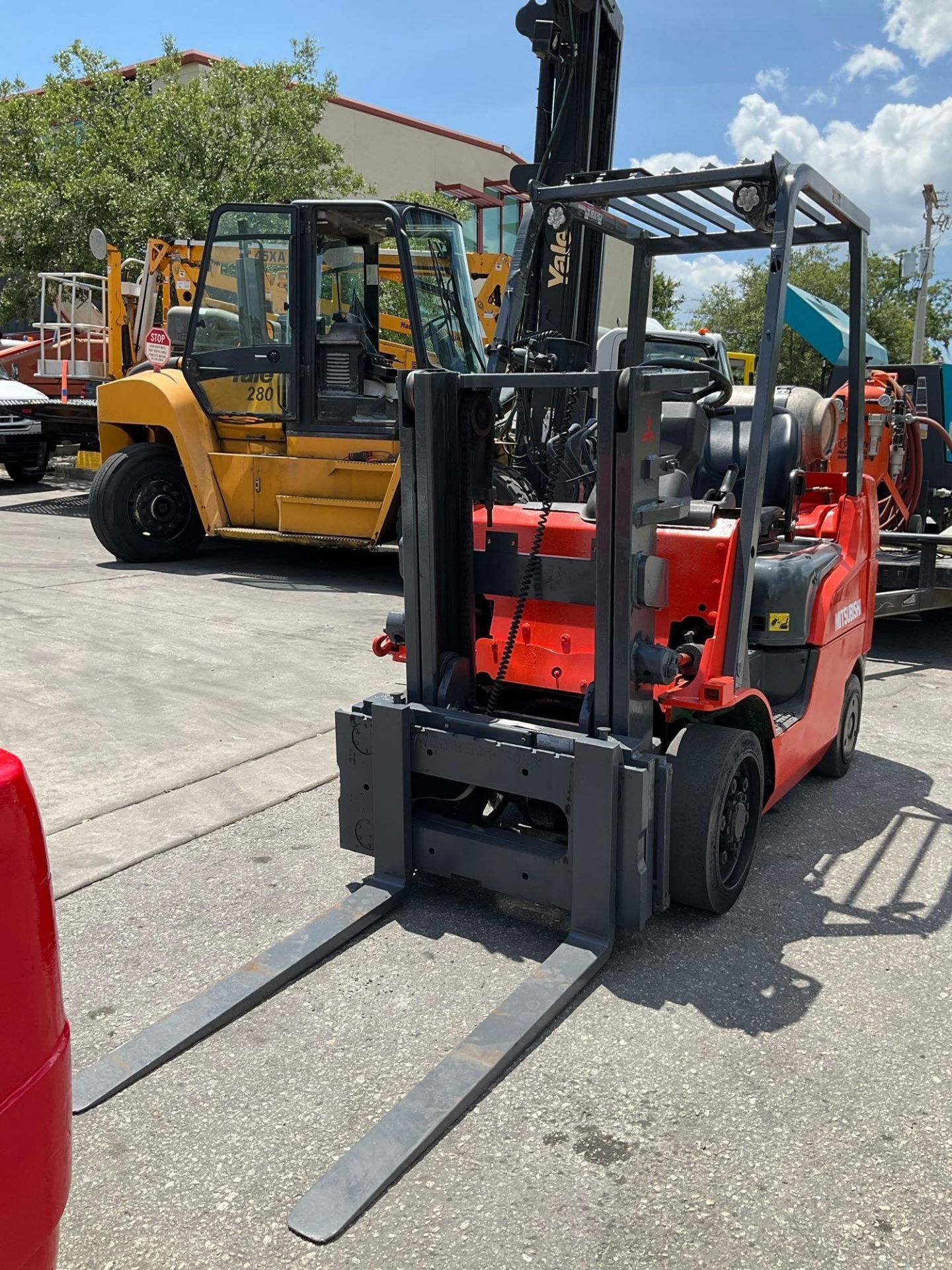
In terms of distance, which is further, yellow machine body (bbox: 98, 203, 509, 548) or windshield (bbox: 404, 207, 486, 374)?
yellow machine body (bbox: 98, 203, 509, 548)

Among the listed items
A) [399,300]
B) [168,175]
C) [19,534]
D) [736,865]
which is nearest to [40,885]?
[736,865]

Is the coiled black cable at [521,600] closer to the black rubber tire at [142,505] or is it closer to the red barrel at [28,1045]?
the red barrel at [28,1045]

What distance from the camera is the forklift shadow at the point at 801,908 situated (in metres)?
3.32

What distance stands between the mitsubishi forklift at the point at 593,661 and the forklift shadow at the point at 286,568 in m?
5.43

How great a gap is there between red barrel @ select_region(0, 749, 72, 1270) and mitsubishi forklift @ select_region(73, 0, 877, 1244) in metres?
1.02

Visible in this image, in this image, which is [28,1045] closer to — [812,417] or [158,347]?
[812,417]

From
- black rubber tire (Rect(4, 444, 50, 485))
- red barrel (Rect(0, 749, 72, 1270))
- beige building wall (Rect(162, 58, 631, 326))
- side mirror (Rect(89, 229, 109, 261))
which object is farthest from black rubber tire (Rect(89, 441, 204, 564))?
beige building wall (Rect(162, 58, 631, 326))

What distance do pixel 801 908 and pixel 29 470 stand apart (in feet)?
54.5

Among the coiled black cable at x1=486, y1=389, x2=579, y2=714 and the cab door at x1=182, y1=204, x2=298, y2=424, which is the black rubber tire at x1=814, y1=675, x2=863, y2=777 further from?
the cab door at x1=182, y1=204, x2=298, y2=424

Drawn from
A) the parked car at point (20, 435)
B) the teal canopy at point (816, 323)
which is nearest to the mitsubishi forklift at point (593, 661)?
the teal canopy at point (816, 323)

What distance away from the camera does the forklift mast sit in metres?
6.45

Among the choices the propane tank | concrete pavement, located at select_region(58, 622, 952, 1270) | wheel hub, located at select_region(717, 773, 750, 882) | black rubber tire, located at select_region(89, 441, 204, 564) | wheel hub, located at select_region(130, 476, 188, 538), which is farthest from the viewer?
wheel hub, located at select_region(130, 476, 188, 538)

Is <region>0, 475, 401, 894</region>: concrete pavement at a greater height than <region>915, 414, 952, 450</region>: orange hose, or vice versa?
<region>915, 414, 952, 450</region>: orange hose

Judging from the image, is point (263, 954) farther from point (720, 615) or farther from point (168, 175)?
point (168, 175)
